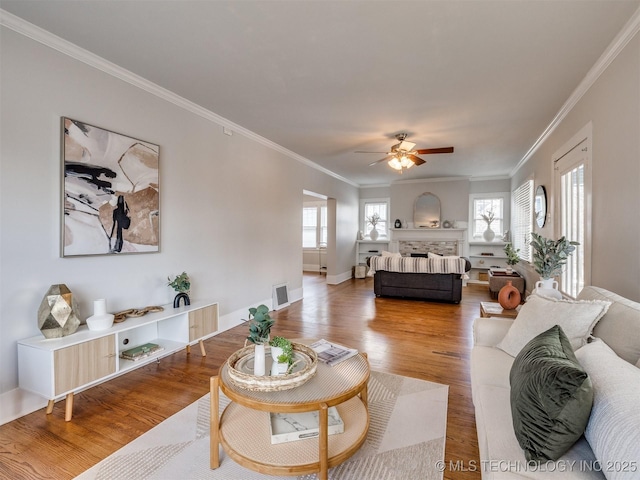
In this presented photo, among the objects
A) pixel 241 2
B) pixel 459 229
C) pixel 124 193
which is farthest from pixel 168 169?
pixel 459 229

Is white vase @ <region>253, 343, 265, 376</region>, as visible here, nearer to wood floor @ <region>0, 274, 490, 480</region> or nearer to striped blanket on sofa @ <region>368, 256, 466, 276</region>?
wood floor @ <region>0, 274, 490, 480</region>

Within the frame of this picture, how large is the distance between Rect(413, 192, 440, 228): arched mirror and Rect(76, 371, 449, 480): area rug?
6190mm

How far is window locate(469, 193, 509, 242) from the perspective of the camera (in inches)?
293

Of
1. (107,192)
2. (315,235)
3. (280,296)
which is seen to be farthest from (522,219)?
(107,192)

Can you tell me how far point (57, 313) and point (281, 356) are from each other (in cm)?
162

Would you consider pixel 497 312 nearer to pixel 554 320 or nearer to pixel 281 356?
pixel 554 320

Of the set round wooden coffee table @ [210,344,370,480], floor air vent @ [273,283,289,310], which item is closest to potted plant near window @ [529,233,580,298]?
round wooden coffee table @ [210,344,370,480]

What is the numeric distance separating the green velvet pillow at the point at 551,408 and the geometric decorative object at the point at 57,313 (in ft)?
8.73

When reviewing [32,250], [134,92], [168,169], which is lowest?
[32,250]

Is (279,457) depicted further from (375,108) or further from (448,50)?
(375,108)

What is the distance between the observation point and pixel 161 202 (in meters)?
3.06

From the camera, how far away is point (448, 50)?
7.59ft

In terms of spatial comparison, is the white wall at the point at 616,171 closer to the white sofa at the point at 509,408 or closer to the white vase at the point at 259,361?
the white sofa at the point at 509,408

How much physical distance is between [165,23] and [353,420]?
2751mm
